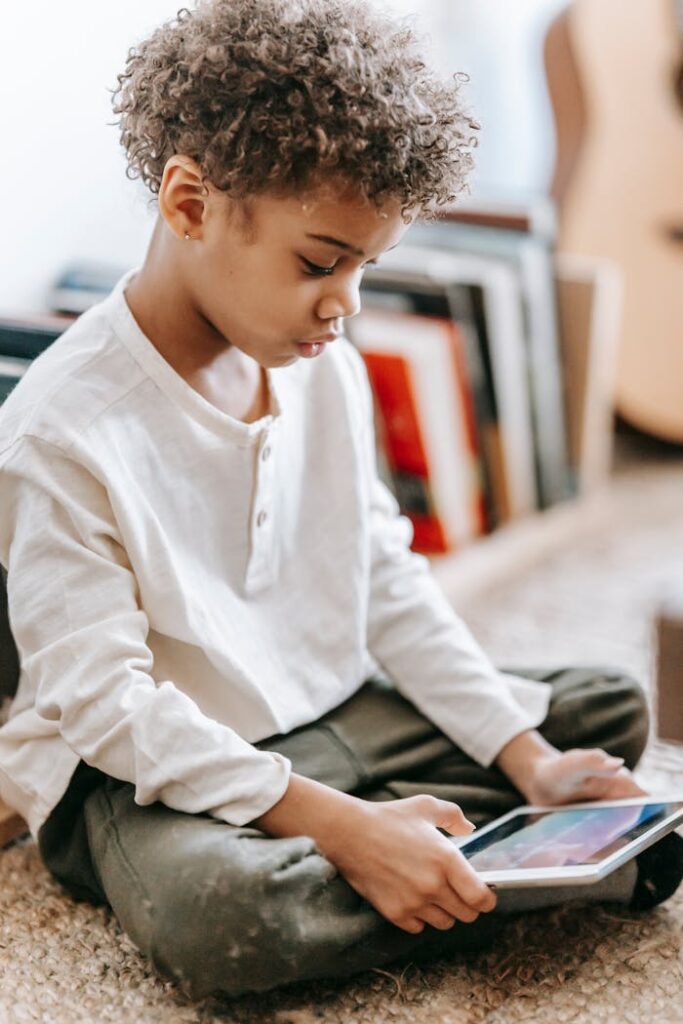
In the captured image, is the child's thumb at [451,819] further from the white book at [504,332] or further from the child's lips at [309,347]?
the white book at [504,332]

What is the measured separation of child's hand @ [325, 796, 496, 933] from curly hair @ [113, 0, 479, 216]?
0.37m

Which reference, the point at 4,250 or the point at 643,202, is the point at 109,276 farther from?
the point at 643,202

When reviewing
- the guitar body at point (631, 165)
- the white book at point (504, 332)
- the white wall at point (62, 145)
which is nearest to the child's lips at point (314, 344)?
the white wall at point (62, 145)

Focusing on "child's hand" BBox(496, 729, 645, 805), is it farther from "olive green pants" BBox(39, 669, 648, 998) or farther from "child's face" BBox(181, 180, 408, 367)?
"child's face" BBox(181, 180, 408, 367)

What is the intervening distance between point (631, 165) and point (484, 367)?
44cm

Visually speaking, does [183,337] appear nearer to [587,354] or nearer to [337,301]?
[337,301]

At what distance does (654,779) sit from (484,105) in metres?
1.27

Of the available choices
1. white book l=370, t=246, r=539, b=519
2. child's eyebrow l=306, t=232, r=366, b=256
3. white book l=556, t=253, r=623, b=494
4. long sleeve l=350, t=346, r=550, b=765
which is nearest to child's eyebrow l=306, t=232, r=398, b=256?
child's eyebrow l=306, t=232, r=366, b=256

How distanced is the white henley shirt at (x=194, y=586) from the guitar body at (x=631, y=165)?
87 cm

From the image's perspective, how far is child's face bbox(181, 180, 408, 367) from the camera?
2.40 feet

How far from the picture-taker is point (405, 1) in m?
1.70

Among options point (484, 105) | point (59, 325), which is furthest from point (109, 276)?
point (484, 105)

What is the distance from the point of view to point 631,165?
1706 mm

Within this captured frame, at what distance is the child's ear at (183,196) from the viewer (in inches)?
29.4
